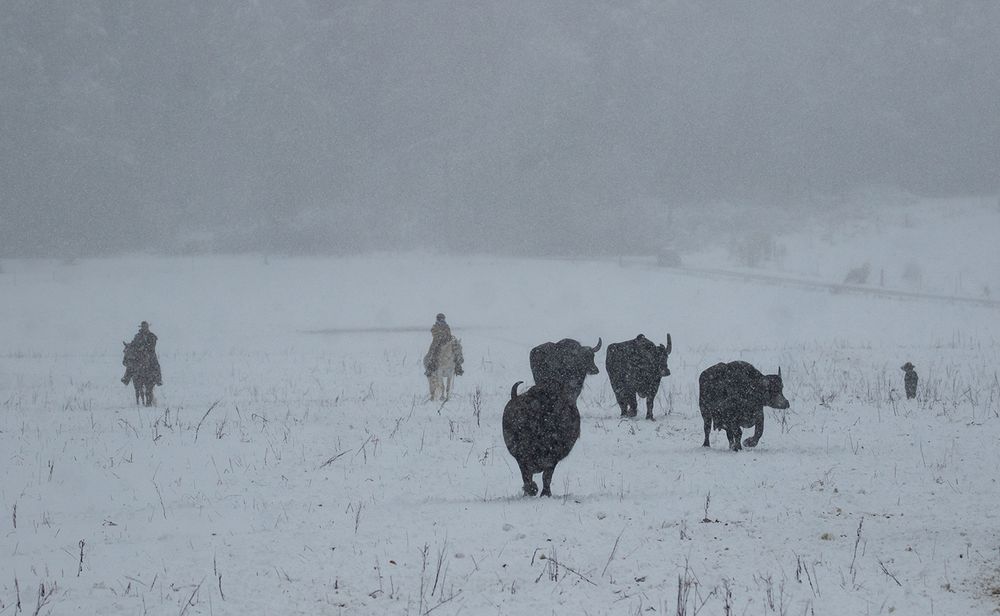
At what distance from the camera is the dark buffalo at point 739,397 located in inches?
373

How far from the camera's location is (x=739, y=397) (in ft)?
31.2

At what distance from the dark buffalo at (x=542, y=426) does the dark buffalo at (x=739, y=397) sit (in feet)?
9.58

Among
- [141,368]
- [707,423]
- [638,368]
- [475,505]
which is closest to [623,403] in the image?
[638,368]

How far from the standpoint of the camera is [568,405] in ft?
24.3

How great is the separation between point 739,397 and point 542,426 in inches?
136

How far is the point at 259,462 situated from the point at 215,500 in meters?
1.87

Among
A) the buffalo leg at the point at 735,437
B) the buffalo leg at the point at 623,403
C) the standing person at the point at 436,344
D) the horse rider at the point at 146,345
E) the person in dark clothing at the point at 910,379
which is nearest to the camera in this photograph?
the buffalo leg at the point at 735,437

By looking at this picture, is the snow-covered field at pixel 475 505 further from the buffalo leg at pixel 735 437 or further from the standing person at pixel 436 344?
the standing person at pixel 436 344

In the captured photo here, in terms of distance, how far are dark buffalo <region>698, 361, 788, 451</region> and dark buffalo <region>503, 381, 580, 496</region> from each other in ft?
9.58

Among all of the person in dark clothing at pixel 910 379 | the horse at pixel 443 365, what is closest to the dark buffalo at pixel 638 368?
the horse at pixel 443 365

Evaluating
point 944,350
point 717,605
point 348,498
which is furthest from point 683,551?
point 944,350

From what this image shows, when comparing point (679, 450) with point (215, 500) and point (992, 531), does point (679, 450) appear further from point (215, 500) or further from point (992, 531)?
point (215, 500)

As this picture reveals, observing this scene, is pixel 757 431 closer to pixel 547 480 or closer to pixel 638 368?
pixel 638 368

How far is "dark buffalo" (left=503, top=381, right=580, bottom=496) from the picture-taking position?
726cm
